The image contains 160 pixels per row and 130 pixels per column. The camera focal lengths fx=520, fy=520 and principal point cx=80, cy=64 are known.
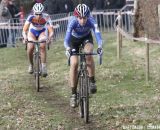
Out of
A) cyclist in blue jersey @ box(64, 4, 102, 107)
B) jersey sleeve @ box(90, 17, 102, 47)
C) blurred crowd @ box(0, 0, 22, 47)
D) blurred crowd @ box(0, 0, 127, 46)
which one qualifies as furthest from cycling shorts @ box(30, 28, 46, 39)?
blurred crowd @ box(0, 0, 22, 47)

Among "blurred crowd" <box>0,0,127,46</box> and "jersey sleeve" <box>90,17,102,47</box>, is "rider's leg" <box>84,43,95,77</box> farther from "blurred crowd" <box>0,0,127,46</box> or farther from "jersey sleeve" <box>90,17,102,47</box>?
"blurred crowd" <box>0,0,127,46</box>

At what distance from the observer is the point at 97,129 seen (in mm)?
9133

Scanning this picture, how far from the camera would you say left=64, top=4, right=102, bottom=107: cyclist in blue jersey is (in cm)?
970

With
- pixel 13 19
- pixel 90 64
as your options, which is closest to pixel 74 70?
pixel 90 64

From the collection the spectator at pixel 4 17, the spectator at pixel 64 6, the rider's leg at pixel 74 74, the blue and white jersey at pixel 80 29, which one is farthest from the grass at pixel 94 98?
the spectator at pixel 64 6

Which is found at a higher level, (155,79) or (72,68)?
(72,68)

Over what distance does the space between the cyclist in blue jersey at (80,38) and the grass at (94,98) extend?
666mm

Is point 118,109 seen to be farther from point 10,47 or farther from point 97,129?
point 10,47

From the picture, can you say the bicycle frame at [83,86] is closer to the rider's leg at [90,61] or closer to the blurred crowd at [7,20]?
the rider's leg at [90,61]

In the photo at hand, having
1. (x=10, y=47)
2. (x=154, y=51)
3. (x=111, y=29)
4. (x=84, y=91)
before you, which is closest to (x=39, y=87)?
(x=84, y=91)

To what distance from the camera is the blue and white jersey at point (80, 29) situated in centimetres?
989

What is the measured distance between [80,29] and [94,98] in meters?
1.95

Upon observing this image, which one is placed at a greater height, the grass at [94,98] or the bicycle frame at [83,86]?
the bicycle frame at [83,86]

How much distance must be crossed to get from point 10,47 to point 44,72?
8986mm
